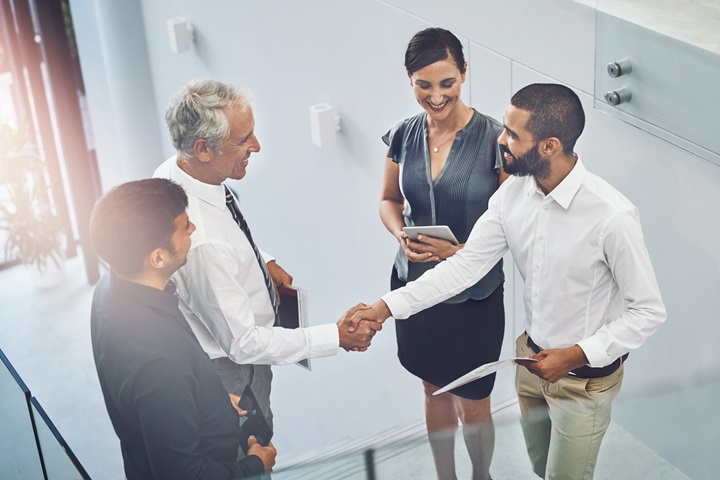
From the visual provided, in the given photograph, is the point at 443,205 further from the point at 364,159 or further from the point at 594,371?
the point at 364,159

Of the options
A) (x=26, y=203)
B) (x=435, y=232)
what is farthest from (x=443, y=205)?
(x=26, y=203)

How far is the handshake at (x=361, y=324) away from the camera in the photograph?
11.3ft

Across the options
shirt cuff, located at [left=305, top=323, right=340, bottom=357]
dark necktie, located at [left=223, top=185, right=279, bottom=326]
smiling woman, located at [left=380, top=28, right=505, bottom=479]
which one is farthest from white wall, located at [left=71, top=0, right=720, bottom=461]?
dark necktie, located at [left=223, top=185, right=279, bottom=326]

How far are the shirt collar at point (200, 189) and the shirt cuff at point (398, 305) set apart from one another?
0.71 m

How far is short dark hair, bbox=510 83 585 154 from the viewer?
9.00 feet

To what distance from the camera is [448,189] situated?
133 inches

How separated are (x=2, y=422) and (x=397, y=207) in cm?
175

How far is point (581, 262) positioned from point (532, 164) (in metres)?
0.32

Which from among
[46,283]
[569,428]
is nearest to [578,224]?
[569,428]

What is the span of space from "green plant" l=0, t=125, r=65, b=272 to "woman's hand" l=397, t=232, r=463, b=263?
19.5 ft

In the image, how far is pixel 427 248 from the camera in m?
3.45

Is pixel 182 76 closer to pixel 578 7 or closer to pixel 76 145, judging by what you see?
pixel 76 145

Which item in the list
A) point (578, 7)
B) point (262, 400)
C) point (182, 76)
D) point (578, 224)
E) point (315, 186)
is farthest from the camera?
point (182, 76)

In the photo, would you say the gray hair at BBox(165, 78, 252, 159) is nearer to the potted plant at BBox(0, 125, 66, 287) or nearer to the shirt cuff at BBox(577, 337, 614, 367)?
the shirt cuff at BBox(577, 337, 614, 367)
